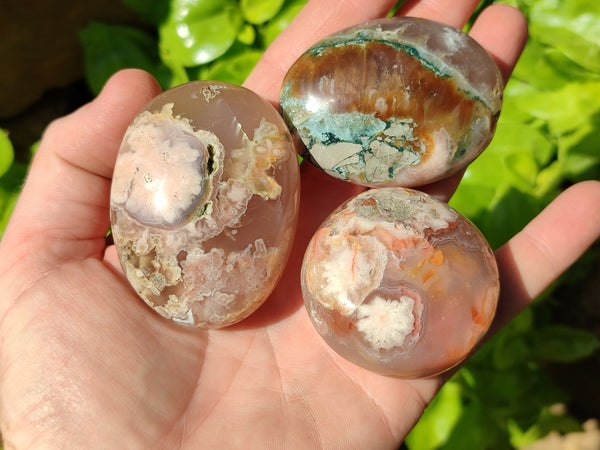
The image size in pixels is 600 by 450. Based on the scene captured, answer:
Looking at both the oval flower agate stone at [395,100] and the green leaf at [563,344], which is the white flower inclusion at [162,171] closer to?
the oval flower agate stone at [395,100]

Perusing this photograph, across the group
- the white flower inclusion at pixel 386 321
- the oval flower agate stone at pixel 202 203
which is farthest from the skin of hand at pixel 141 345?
the white flower inclusion at pixel 386 321

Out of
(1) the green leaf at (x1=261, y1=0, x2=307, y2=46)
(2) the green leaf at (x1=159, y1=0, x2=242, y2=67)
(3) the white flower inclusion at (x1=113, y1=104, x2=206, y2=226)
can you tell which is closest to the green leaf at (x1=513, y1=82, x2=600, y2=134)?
(1) the green leaf at (x1=261, y1=0, x2=307, y2=46)

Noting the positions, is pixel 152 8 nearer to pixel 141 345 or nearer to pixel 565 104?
pixel 141 345

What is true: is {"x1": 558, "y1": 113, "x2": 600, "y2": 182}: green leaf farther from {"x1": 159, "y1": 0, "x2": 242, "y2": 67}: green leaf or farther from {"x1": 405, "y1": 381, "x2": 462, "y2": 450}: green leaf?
{"x1": 159, "y1": 0, "x2": 242, "y2": 67}: green leaf

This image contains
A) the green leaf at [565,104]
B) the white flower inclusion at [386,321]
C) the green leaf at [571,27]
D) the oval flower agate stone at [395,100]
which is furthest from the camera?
the green leaf at [565,104]

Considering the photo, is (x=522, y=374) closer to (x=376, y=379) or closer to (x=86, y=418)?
(x=376, y=379)

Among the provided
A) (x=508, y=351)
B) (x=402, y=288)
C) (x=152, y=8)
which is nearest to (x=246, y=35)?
(x=152, y=8)
